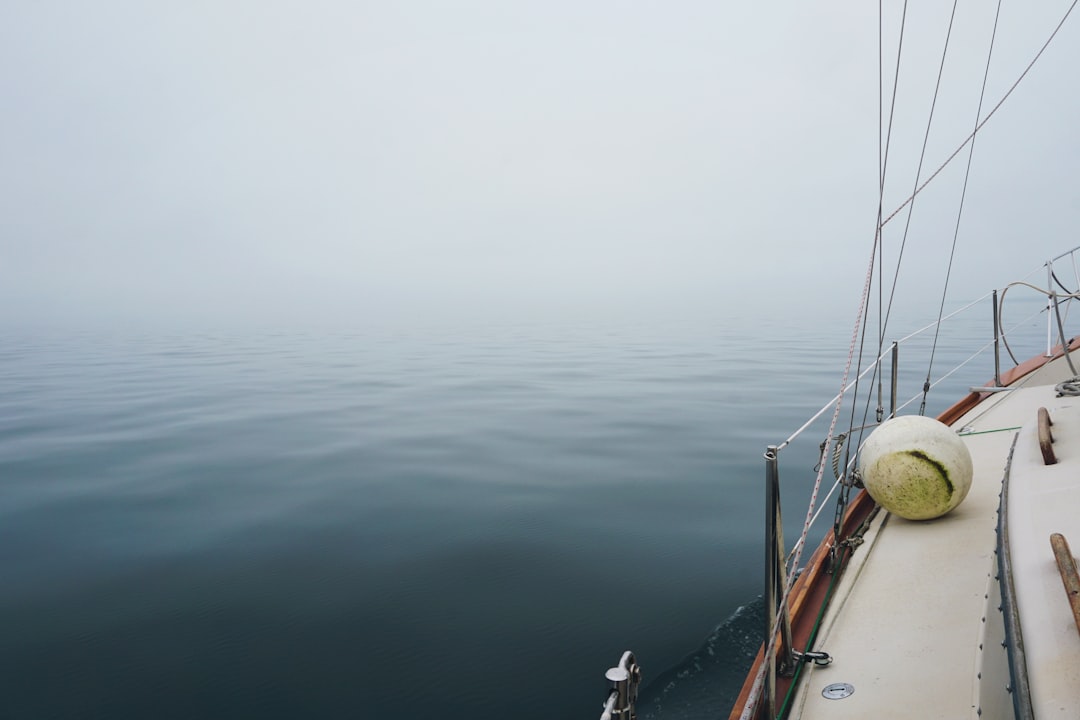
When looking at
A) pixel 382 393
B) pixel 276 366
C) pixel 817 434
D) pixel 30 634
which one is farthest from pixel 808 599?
pixel 276 366

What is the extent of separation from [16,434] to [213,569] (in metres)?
7.59

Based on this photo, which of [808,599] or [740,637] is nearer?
[808,599]

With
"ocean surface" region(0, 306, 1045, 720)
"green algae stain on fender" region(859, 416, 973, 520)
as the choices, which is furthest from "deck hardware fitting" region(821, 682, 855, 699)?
"green algae stain on fender" region(859, 416, 973, 520)

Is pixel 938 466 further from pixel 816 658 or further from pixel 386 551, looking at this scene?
pixel 386 551

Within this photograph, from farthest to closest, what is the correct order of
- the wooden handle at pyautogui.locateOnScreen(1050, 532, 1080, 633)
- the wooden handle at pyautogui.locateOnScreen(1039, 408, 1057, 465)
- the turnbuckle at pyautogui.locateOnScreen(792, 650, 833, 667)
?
the wooden handle at pyautogui.locateOnScreen(1039, 408, 1057, 465) → the turnbuckle at pyautogui.locateOnScreen(792, 650, 833, 667) → the wooden handle at pyautogui.locateOnScreen(1050, 532, 1080, 633)

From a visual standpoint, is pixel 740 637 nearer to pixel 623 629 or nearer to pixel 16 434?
pixel 623 629

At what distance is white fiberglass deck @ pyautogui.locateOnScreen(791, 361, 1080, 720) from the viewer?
81.3 inches

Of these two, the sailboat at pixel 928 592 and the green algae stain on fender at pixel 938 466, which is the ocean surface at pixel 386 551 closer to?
the sailboat at pixel 928 592

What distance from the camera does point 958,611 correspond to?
111 inches

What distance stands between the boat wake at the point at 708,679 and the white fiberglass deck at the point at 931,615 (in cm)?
73

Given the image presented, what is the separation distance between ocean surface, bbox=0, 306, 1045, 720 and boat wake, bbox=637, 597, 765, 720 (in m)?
0.01

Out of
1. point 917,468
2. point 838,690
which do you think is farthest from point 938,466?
point 838,690

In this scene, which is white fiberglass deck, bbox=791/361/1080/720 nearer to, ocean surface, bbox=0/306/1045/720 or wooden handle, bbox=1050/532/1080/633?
wooden handle, bbox=1050/532/1080/633

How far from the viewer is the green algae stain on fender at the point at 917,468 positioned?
3613 millimetres
